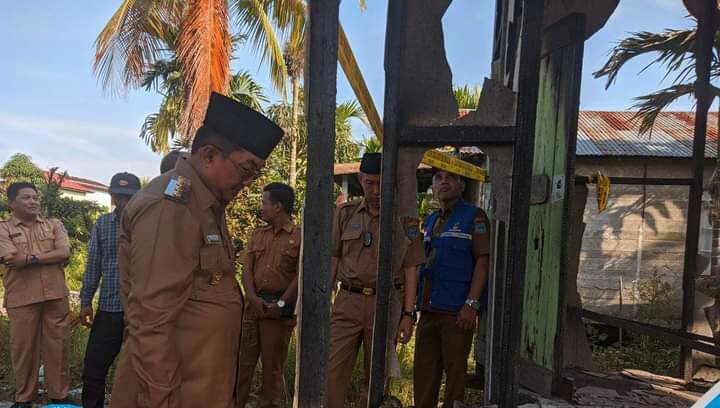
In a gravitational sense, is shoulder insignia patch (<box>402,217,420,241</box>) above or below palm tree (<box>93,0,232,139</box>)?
below

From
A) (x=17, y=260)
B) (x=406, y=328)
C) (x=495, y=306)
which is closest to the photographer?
(x=495, y=306)

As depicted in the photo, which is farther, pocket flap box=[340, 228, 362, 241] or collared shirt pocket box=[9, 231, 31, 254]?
collared shirt pocket box=[9, 231, 31, 254]

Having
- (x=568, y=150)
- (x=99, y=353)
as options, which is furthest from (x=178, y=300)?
(x=99, y=353)

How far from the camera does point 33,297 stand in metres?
4.04

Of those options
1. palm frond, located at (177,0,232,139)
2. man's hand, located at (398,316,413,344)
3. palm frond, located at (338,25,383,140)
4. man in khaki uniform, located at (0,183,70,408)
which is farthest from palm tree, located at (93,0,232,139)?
man's hand, located at (398,316,413,344)

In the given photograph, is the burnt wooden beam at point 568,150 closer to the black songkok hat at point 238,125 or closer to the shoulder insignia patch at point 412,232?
the shoulder insignia patch at point 412,232

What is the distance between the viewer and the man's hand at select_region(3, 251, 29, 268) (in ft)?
12.9

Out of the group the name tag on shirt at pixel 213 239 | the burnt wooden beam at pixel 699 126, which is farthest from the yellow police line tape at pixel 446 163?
the burnt wooden beam at pixel 699 126

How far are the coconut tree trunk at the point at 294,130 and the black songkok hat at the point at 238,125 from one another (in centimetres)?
924

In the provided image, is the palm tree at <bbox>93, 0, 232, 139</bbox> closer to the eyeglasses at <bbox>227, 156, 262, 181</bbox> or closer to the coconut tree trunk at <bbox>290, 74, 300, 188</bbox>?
the coconut tree trunk at <bbox>290, 74, 300, 188</bbox>

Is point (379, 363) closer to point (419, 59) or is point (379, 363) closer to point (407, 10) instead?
point (419, 59)

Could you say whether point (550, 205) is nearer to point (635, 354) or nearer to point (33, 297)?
point (635, 354)

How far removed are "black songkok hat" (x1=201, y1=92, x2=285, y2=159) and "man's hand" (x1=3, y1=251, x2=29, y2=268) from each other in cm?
298

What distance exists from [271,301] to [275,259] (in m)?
0.31
